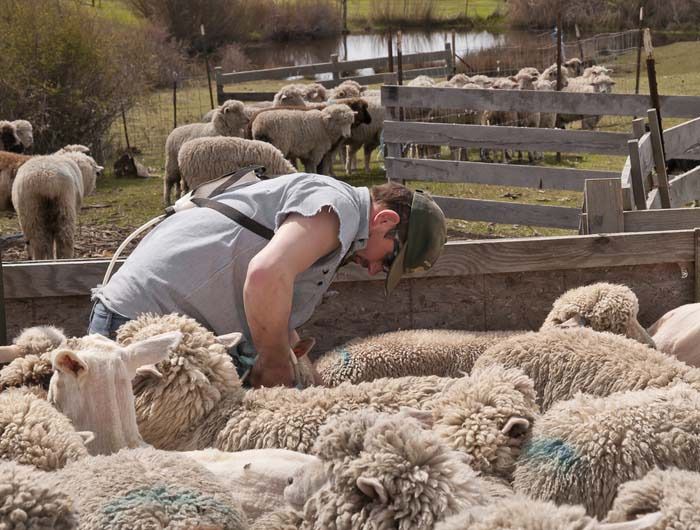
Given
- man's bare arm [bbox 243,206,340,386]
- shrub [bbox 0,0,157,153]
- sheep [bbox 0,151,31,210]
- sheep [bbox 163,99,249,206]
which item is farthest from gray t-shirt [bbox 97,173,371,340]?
shrub [bbox 0,0,157,153]

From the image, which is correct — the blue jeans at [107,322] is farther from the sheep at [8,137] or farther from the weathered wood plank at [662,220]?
the sheep at [8,137]

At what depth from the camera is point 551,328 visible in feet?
13.5

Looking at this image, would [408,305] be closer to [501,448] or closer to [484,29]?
[501,448]

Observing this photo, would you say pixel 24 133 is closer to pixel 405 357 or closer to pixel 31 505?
pixel 405 357

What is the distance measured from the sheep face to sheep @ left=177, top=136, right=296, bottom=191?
29.9 feet

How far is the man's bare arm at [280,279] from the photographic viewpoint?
3.39 metres

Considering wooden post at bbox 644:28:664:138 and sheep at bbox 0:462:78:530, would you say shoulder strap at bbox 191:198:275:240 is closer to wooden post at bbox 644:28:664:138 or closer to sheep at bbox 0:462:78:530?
sheep at bbox 0:462:78:530

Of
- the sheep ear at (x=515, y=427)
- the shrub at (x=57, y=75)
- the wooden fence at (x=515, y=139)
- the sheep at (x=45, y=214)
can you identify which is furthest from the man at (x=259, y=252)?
the shrub at (x=57, y=75)

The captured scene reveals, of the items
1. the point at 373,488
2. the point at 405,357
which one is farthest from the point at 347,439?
the point at 405,357

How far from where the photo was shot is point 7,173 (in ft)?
41.5

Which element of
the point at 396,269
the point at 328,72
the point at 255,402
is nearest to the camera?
the point at 255,402

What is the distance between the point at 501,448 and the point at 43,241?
8674 millimetres

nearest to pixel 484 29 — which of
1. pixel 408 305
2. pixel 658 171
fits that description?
pixel 658 171

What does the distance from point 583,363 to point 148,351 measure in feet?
5.19
